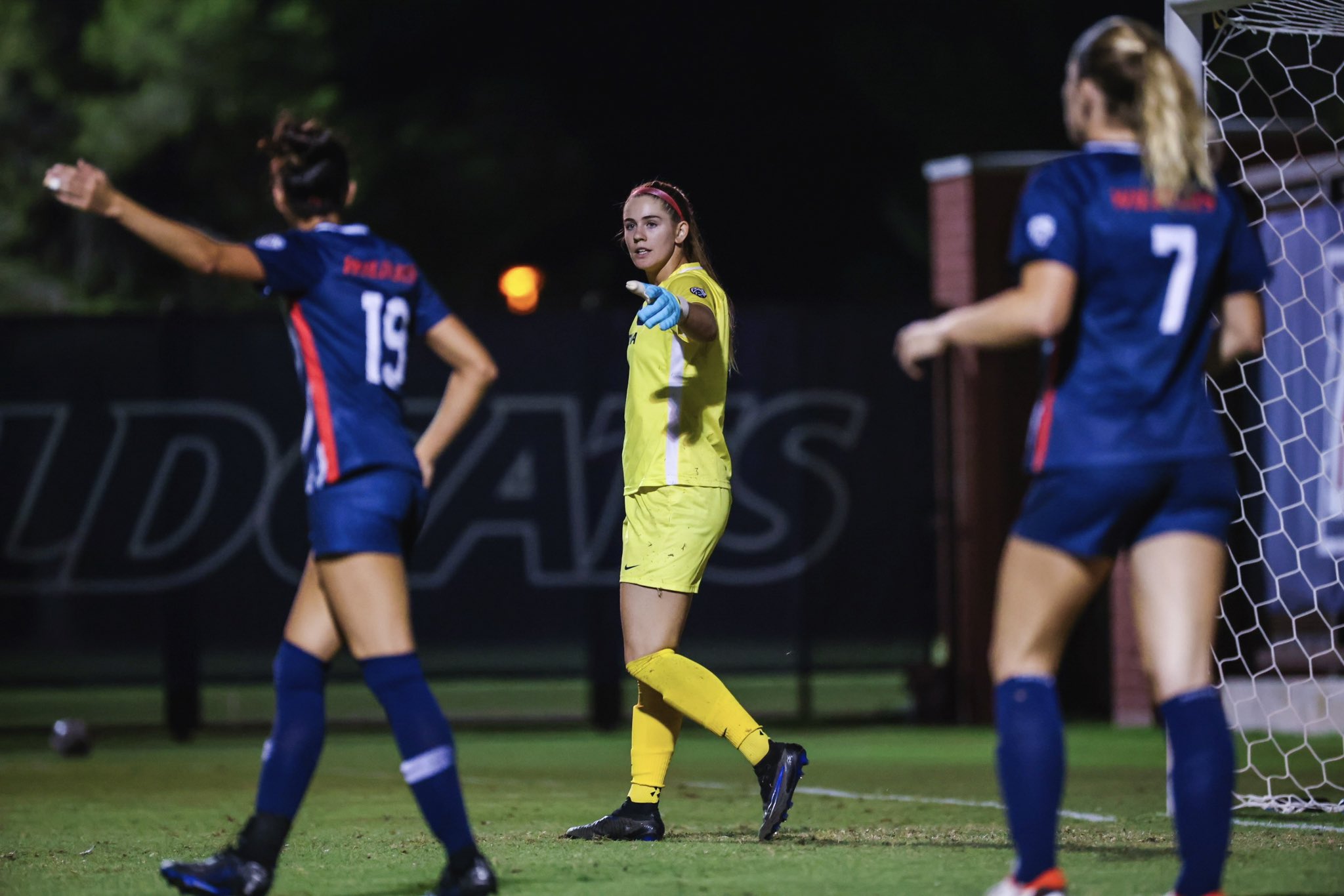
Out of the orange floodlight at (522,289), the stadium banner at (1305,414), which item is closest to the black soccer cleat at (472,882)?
the stadium banner at (1305,414)

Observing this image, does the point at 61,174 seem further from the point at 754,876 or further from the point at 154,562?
the point at 154,562

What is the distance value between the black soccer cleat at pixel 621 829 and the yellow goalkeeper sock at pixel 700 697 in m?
0.39

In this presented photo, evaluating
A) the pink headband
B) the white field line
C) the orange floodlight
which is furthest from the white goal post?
the pink headband

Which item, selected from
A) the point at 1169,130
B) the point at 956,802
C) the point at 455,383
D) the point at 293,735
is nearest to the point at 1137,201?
the point at 1169,130

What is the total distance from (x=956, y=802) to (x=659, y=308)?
10.6 feet

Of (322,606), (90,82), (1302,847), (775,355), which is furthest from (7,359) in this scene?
(90,82)

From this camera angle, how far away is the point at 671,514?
6.35 m

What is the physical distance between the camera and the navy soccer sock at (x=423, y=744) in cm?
485

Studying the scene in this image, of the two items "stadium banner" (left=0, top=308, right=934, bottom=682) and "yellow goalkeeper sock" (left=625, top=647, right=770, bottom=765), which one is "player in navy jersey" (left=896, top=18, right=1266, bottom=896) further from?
"stadium banner" (left=0, top=308, right=934, bottom=682)

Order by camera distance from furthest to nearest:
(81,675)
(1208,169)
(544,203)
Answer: (544,203) < (81,675) < (1208,169)

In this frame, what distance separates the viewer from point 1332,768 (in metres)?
9.38

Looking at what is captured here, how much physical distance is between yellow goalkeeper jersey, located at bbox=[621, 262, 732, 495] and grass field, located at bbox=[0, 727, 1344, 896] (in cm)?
123

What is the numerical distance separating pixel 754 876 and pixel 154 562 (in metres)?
7.07

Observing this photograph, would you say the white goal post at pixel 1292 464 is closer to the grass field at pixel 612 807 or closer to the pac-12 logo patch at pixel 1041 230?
the grass field at pixel 612 807
